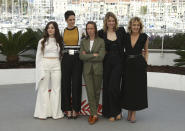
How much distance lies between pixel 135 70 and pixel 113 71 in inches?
13.2

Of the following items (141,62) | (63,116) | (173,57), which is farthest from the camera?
(173,57)

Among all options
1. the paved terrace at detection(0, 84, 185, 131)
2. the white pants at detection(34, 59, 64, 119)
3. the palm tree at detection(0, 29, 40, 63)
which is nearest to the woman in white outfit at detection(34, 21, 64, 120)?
the white pants at detection(34, 59, 64, 119)

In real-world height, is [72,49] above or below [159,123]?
above

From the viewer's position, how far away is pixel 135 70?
4.45 meters

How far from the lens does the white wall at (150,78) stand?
24.0ft

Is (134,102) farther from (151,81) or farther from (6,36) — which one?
(6,36)

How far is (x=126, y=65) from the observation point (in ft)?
14.8

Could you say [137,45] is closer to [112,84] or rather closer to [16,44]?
[112,84]

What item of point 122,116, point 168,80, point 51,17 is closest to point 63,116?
point 122,116

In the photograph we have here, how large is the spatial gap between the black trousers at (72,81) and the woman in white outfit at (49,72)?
100 millimetres

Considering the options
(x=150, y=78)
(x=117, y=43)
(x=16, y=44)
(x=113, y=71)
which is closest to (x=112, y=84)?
(x=113, y=71)

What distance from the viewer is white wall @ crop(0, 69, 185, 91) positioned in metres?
7.31

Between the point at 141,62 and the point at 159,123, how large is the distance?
3.39 ft

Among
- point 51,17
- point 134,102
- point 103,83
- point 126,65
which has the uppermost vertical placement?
point 51,17
